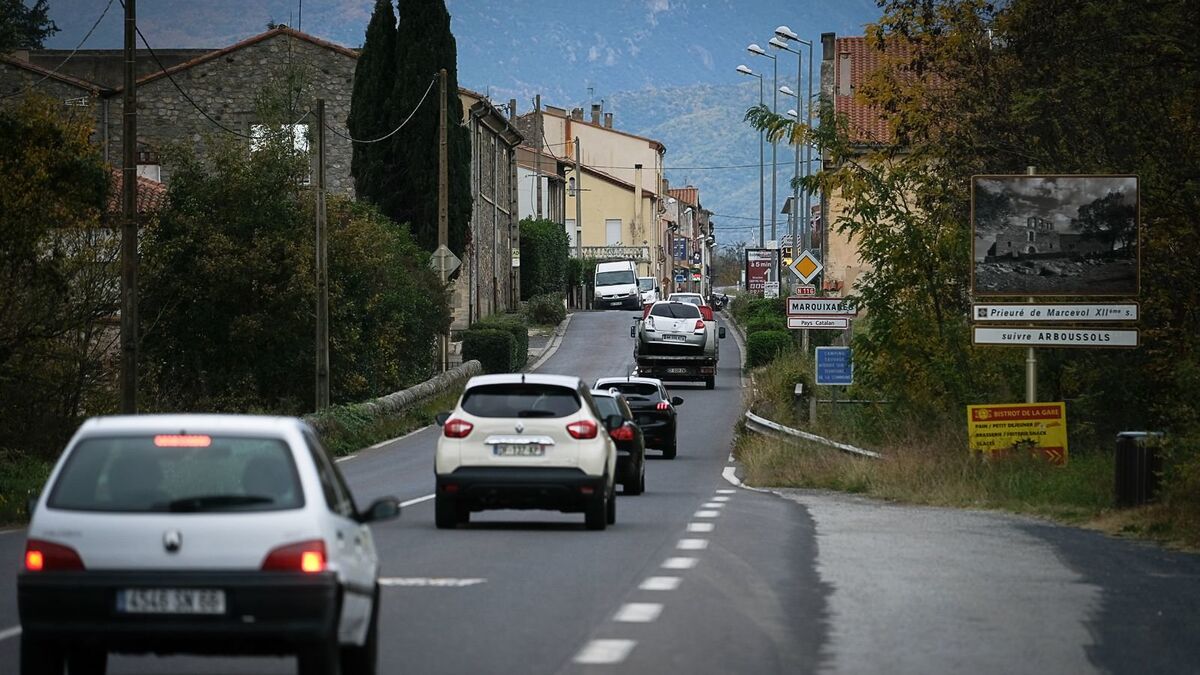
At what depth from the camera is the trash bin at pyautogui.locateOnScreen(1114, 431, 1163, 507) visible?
2156 cm

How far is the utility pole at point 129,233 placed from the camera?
2845 cm

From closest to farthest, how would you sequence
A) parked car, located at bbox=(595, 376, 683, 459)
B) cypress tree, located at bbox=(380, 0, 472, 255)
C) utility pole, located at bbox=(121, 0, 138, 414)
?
1. utility pole, located at bbox=(121, 0, 138, 414)
2. parked car, located at bbox=(595, 376, 683, 459)
3. cypress tree, located at bbox=(380, 0, 472, 255)

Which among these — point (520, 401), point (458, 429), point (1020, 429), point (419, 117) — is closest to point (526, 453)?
point (520, 401)

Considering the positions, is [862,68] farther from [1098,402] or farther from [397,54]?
[1098,402]

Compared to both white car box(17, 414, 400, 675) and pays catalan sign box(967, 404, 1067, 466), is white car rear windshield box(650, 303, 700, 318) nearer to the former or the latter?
pays catalan sign box(967, 404, 1067, 466)

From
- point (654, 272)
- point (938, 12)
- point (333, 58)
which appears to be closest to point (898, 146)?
point (938, 12)

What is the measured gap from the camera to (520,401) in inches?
778

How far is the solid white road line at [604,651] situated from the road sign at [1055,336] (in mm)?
16760

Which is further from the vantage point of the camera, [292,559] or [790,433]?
[790,433]

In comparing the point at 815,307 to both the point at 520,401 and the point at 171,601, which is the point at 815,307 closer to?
the point at 520,401

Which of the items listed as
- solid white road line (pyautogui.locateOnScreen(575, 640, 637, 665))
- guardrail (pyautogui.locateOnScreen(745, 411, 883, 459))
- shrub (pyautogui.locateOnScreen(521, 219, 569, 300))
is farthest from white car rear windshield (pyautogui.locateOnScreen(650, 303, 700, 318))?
solid white road line (pyautogui.locateOnScreen(575, 640, 637, 665))

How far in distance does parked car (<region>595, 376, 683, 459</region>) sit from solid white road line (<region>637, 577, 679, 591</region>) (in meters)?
21.3

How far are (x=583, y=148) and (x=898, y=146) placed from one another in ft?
415

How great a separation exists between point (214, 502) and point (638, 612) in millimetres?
4479
